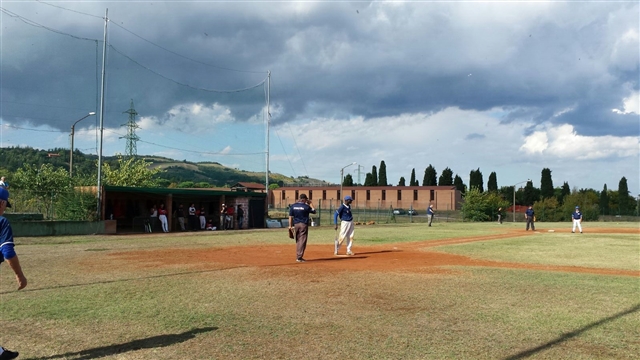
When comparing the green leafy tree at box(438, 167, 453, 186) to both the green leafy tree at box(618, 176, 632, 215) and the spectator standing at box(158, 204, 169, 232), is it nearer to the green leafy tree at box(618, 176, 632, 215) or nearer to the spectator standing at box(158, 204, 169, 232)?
the green leafy tree at box(618, 176, 632, 215)

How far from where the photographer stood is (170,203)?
33250 millimetres

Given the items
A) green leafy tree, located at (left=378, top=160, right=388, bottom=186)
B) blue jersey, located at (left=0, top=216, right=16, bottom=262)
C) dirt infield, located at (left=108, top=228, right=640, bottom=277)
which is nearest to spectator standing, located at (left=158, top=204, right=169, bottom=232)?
dirt infield, located at (left=108, top=228, right=640, bottom=277)

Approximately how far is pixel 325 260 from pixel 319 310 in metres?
7.06

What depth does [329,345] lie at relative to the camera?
19.7 ft

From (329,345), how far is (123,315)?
3427 mm

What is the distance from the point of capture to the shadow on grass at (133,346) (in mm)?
5594

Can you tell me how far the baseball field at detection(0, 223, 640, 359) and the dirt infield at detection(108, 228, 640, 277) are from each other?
14cm

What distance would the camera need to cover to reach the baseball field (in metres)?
5.89

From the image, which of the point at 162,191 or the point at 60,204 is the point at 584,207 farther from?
the point at 60,204

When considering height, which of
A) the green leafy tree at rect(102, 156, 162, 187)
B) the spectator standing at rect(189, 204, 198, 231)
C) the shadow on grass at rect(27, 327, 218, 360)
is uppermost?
the green leafy tree at rect(102, 156, 162, 187)

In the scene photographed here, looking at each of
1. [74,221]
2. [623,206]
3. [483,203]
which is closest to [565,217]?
[483,203]

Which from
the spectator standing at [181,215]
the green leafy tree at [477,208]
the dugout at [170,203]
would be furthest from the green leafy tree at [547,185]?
the spectator standing at [181,215]

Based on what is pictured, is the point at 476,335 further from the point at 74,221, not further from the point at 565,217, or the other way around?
the point at 565,217

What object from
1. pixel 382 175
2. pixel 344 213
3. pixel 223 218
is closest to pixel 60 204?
pixel 223 218
